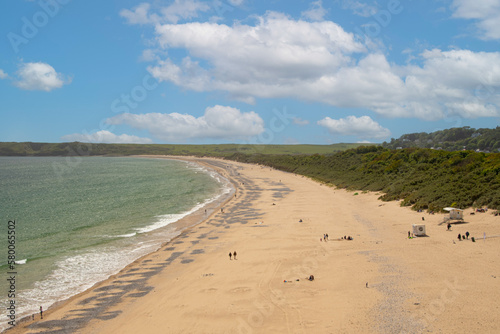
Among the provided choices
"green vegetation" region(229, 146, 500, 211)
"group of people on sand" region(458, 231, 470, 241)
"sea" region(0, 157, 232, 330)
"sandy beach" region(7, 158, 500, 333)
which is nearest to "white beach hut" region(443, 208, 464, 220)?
"sandy beach" region(7, 158, 500, 333)

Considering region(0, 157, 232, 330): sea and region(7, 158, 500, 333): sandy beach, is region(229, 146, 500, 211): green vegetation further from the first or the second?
region(0, 157, 232, 330): sea

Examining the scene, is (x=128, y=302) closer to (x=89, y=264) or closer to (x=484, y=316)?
(x=89, y=264)

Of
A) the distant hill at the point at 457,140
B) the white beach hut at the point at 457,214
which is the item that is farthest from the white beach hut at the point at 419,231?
the distant hill at the point at 457,140

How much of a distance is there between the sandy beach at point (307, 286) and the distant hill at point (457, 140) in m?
80.5

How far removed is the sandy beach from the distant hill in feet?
264

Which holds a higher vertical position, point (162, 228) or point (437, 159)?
point (437, 159)

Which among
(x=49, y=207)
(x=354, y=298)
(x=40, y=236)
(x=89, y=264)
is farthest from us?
(x=49, y=207)

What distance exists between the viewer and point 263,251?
2389 centimetres

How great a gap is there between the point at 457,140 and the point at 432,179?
100 meters

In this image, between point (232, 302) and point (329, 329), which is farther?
point (232, 302)

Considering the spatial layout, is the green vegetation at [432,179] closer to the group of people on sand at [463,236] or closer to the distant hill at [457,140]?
the group of people on sand at [463,236]

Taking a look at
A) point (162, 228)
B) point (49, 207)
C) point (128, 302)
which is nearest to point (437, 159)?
point (162, 228)

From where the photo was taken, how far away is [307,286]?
1712 cm

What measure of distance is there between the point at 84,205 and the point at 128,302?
115 ft
